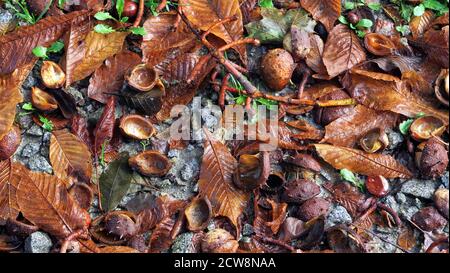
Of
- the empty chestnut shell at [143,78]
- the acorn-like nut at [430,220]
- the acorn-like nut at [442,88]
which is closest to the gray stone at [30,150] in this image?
the empty chestnut shell at [143,78]

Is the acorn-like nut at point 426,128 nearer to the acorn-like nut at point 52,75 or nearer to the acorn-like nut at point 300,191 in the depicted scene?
the acorn-like nut at point 300,191

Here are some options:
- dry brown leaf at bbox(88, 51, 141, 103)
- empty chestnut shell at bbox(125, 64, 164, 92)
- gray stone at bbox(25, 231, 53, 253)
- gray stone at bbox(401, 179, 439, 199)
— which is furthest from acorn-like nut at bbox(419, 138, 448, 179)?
gray stone at bbox(25, 231, 53, 253)

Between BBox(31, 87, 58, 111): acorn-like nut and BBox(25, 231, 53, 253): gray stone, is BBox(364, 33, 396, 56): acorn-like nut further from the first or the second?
BBox(25, 231, 53, 253): gray stone

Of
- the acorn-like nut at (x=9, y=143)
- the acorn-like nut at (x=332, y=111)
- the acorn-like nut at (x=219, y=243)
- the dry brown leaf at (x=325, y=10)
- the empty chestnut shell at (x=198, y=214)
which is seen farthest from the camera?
the dry brown leaf at (x=325, y=10)

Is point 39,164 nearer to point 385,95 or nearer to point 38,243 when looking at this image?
point 38,243

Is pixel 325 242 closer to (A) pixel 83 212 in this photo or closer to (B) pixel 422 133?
(B) pixel 422 133

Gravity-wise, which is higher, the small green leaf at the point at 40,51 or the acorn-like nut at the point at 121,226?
the small green leaf at the point at 40,51
